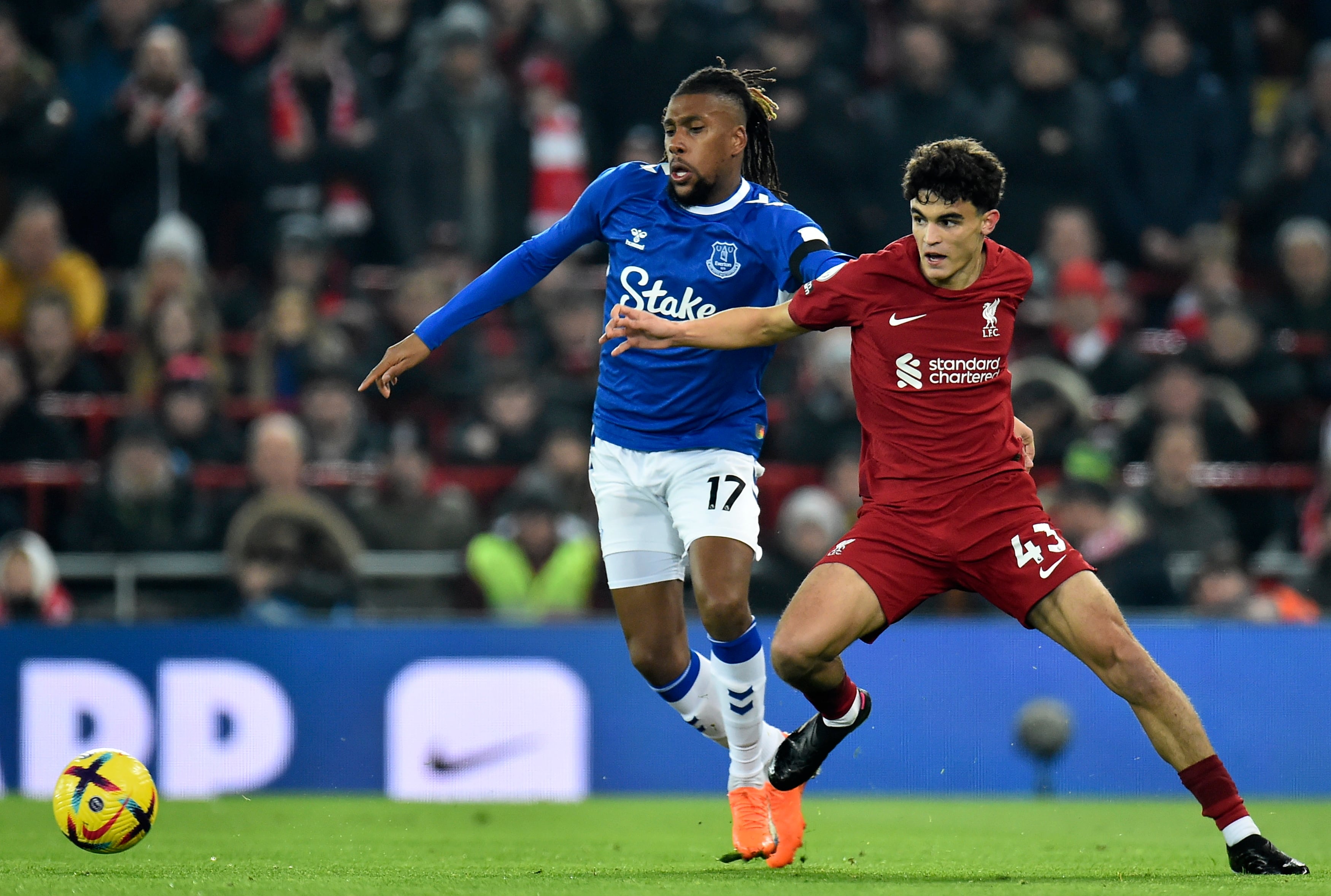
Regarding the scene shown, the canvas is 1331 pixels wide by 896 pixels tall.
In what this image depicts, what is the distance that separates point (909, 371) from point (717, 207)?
1.03 m

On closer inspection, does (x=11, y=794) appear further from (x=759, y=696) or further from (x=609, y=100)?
(x=609, y=100)

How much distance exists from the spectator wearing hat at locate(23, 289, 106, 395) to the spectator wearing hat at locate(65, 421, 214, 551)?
1.18 metres

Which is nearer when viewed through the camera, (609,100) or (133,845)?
(133,845)

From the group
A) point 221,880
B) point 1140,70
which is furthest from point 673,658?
point 1140,70

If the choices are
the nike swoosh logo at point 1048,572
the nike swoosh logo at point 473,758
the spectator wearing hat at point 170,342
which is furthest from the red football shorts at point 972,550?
the spectator wearing hat at point 170,342

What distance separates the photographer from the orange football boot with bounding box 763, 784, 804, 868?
6465 millimetres

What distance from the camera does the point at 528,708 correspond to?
33.6ft

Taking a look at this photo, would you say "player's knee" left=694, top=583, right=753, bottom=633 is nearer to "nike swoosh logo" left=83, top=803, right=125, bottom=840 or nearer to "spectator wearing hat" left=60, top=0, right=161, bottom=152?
"nike swoosh logo" left=83, top=803, right=125, bottom=840

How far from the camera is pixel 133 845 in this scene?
6.60 metres

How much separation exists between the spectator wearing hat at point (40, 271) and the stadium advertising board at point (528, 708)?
10.5 feet

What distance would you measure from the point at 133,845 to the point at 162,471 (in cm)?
499

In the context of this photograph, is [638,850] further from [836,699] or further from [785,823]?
[836,699]

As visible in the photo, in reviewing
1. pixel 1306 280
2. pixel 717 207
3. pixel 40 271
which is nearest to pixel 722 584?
pixel 717 207

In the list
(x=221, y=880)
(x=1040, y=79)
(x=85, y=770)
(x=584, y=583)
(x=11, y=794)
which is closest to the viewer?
(x=221, y=880)
